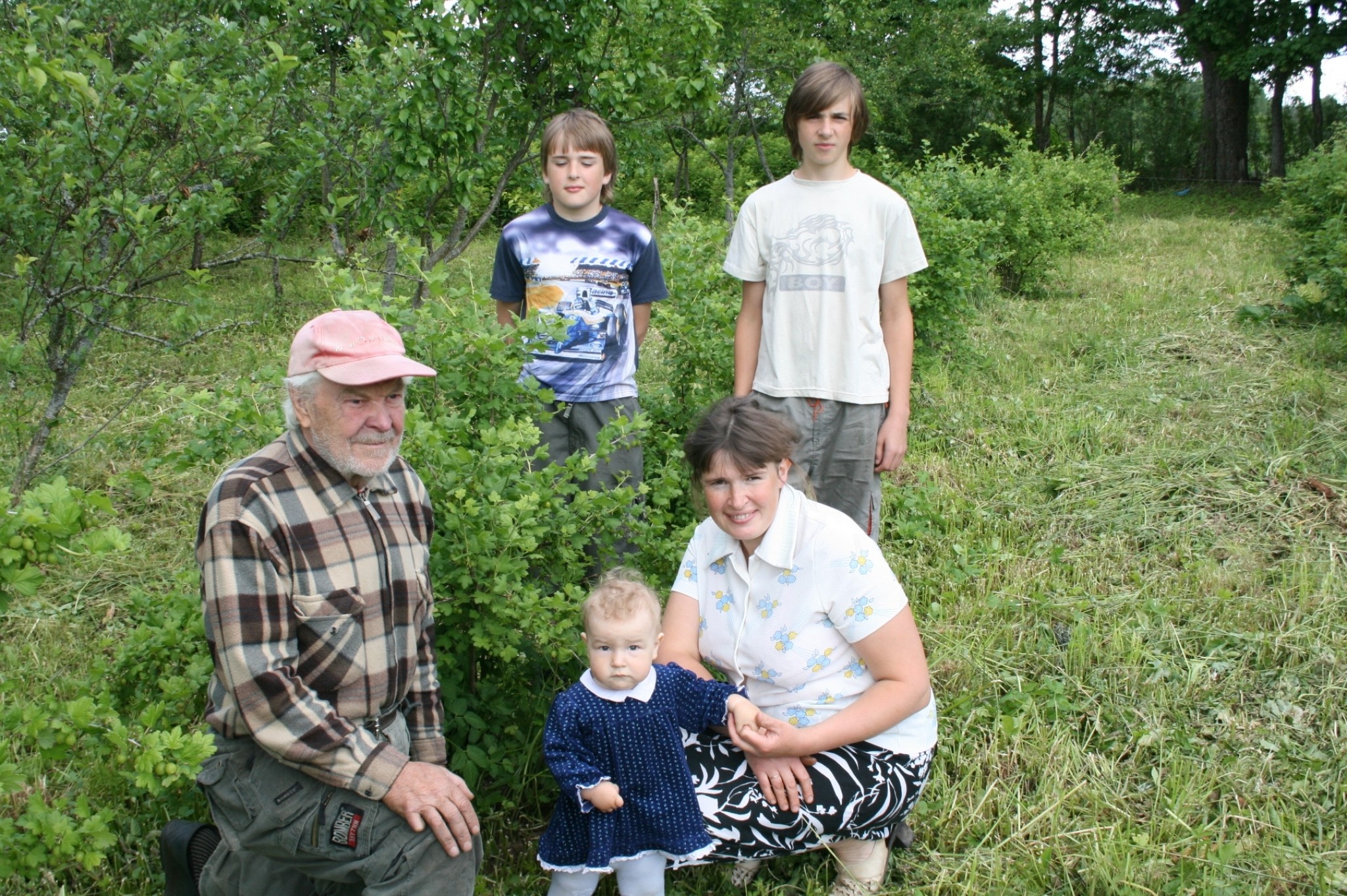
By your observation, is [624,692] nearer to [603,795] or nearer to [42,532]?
[603,795]

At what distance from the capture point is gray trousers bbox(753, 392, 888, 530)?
3322 mm

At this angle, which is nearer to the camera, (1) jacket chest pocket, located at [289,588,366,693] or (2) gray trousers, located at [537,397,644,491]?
(1) jacket chest pocket, located at [289,588,366,693]

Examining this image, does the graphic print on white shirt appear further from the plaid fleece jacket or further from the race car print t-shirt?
the plaid fleece jacket

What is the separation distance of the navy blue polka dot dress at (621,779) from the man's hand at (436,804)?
0.23m

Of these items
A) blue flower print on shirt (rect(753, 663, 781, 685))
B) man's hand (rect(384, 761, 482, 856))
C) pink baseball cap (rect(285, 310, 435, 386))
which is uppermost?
pink baseball cap (rect(285, 310, 435, 386))

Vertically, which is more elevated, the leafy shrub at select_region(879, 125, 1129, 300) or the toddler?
the leafy shrub at select_region(879, 125, 1129, 300)

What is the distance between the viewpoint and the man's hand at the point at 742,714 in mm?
2402

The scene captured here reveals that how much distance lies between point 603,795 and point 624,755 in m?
0.10

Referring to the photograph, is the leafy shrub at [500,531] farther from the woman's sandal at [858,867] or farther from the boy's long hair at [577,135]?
the woman's sandal at [858,867]

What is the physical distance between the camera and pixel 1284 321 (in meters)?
7.42

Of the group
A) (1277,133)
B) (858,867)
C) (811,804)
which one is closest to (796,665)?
(811,804)

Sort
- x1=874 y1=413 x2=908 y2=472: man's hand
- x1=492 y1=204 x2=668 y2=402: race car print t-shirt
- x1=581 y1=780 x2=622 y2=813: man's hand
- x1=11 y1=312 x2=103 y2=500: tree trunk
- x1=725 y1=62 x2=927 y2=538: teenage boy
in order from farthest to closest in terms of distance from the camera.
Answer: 1. x1=11 y1=312 x2=103 y2=500: tree trunk
2. x1=492 y1=204 x2=668 y2=402: race car print t-shirt
3. x1=874 y1=413 x2=908 y2=472: man's hand
4. x1=725 y1=62 x2=927 y2=538: teenage boy
5. x1=581 y1=780 x2=622 y2=813: man's hand

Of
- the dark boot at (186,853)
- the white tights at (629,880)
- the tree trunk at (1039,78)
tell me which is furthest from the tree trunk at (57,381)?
the tree trunk at (1039,78)

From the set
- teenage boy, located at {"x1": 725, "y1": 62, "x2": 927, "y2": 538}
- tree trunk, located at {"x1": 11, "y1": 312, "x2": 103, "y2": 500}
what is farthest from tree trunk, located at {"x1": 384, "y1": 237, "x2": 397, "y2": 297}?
teenage boy, located at {"x1": 725, "y1": 62, "x2": 927, "y2": 538}
